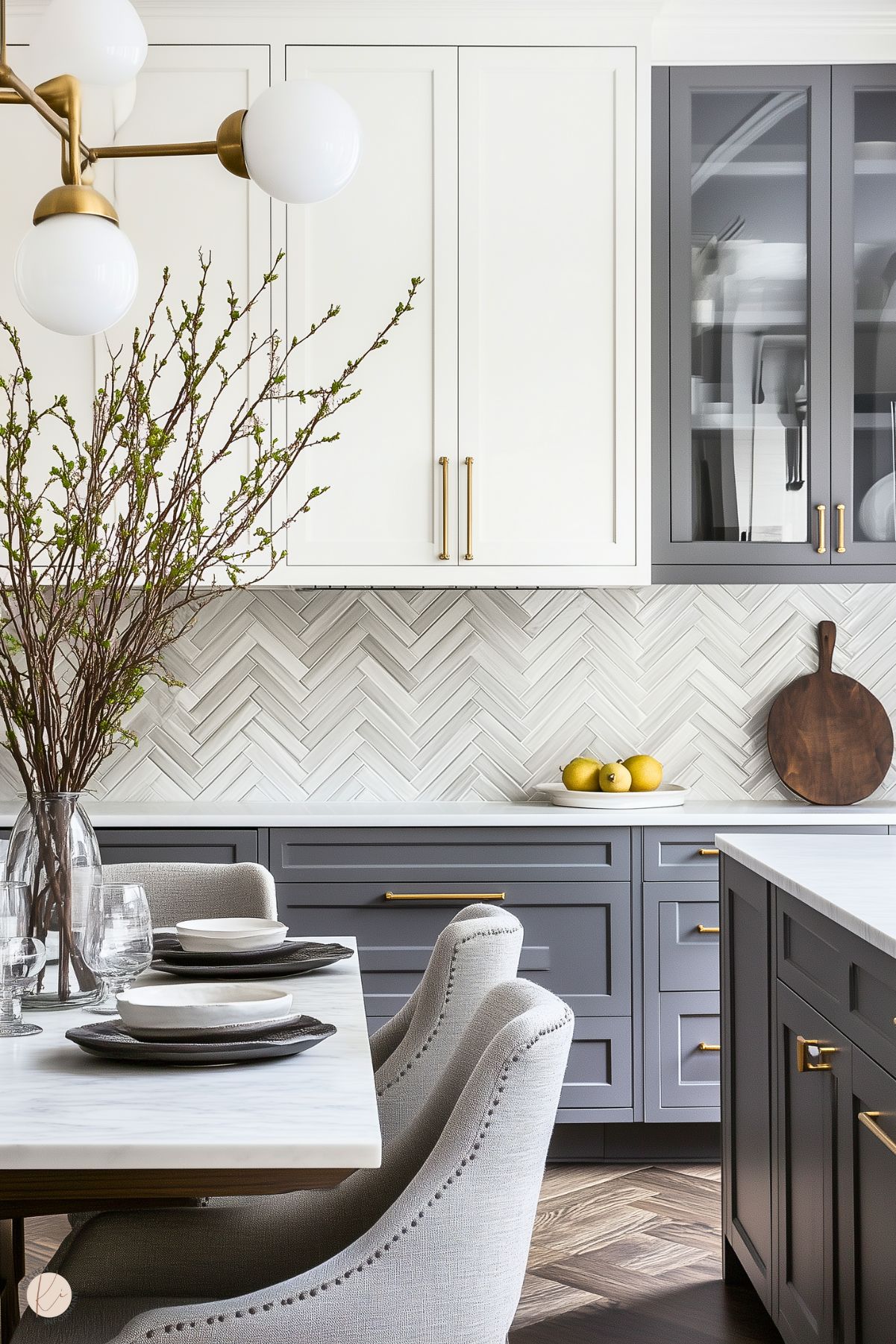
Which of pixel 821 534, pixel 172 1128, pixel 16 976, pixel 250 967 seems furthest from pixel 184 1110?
pixel 821 534

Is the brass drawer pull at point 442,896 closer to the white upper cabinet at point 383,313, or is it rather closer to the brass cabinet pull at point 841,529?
the white upper cabinet at point 383,313

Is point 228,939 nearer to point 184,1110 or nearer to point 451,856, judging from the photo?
point 184,1110

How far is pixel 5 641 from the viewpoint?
5.00 ft

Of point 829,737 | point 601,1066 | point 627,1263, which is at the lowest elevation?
point 627,1263

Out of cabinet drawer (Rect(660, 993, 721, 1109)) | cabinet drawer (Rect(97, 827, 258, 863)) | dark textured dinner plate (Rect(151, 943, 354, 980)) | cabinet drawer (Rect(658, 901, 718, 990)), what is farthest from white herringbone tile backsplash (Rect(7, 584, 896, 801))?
dark textured dinner plate (Rect(151, 943, 354, 980))

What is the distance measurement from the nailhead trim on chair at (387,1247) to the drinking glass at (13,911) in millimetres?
490

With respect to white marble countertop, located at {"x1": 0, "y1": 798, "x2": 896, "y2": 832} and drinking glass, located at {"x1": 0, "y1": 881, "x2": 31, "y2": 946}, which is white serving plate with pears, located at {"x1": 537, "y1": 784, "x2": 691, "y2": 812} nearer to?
white marble countertop, located at {"x1": 0, "y1": 798, "x2": 896, "y2": 832}

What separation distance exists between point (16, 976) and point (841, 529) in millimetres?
2517

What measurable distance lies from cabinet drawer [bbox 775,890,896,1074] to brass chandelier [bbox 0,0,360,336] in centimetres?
119

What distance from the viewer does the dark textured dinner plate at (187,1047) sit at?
1288 millimetres

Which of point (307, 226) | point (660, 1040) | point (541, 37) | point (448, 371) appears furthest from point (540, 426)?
point (660, 1040)

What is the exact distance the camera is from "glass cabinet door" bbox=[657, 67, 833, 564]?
3.28 m

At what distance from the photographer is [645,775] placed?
329cm

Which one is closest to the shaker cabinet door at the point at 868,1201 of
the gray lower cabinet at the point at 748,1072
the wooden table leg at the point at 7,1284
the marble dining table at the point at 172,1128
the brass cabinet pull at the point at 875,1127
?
the brass cabinet pull at the point at 875,1127
